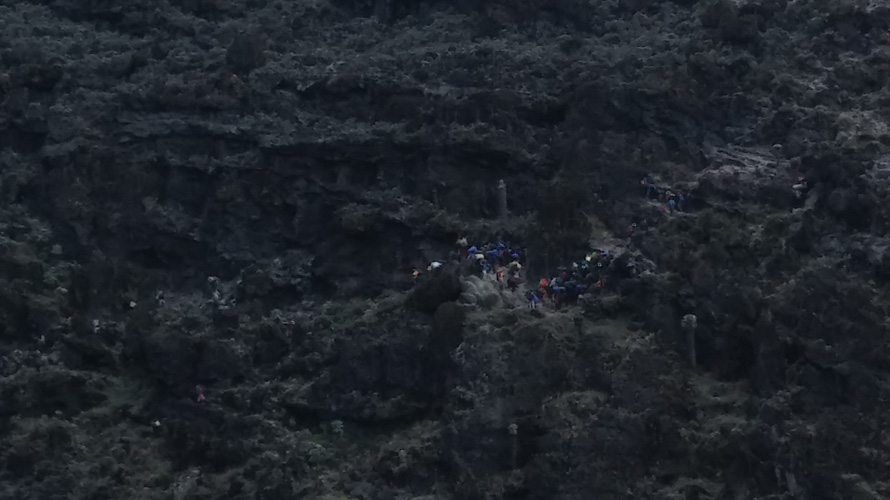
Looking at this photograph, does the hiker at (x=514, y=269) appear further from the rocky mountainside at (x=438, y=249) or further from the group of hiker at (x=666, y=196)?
the group of hiker at (x=666, y=196)

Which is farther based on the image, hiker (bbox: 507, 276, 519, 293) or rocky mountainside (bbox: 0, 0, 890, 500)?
hiker (bbox: 507, 276, 519, 293)

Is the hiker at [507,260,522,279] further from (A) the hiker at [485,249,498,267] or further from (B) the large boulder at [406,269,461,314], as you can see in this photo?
(B) the large boulder at [406,269,461,314]

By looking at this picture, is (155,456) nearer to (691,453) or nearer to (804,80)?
(691,453)

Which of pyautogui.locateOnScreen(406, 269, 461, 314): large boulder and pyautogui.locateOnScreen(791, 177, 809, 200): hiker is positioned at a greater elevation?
pyautogui.locateOnScreen(791, 177, 809, 200): hiker

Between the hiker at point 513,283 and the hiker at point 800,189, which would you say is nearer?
the hiker at point 513,283

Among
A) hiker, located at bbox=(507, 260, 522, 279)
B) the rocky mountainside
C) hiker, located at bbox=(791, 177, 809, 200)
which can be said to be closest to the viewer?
the rocky mountainside

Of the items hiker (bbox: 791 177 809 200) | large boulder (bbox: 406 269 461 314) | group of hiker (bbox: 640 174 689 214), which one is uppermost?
hiker (bbox: 791 177 809 200)

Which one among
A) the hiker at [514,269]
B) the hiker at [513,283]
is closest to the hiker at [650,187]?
the hiker at [514,269]

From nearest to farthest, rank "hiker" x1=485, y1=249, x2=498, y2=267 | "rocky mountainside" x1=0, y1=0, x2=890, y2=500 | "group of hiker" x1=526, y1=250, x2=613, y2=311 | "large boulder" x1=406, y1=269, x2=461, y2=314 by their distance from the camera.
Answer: "rocky mountainside" x1=0, y1=0, x2=890, y2=500 < "large boulder" x1=406, y1=269, x2=461, y2=314 < "group of hiker" x1=526, y1=250, x2=613, y2=311 < "hiker" x1=485, y1=249, x2=498, y2=267

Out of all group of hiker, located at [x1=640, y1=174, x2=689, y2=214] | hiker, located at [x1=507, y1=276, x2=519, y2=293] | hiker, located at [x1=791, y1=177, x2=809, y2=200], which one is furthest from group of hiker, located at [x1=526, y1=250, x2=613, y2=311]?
hiker, located at [x1=791, y1=177, x2=809, y2=200]
